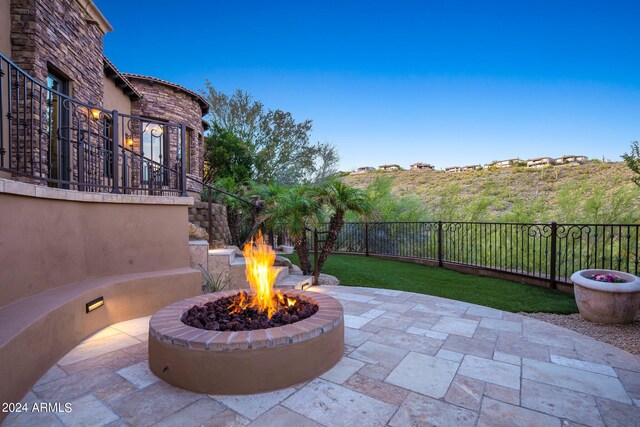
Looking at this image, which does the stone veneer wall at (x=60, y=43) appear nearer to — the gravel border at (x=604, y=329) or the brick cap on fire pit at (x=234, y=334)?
the brick cap on fire pit at (x=234, y=334)

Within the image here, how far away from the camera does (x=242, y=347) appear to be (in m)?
2.12

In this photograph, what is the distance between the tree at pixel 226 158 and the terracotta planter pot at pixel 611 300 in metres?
11.3

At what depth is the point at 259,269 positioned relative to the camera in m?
3.31

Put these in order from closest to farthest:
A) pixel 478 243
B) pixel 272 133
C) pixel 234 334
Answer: pixel 234 334 < pixel 478 243 < pixel 272 133

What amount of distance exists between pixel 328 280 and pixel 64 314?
3977mm

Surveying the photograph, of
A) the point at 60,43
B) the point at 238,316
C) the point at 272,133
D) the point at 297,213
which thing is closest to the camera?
the point at 238,316

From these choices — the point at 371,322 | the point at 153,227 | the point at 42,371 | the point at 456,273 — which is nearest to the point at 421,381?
the point at 371,322

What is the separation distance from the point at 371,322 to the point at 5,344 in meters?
3.06

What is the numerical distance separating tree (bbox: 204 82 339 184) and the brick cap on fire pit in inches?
487

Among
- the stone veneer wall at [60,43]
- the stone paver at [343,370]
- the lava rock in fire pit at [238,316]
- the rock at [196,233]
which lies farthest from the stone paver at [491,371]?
the stone veneer wall at [60,43]

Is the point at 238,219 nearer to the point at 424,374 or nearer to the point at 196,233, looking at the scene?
the point at 196,233

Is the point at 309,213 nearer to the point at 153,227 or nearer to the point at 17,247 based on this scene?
the point at 153,227

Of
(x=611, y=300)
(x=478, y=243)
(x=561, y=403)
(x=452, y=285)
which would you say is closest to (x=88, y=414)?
(x=561, y=403)

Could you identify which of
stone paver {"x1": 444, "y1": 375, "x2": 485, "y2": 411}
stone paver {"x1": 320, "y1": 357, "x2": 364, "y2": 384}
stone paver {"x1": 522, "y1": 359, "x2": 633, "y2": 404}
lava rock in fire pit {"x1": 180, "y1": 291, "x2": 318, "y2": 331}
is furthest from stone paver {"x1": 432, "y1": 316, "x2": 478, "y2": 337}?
lava rock in fire pit {"x1": 180, "y1": 291, "x2": 318, "y2": 331}
